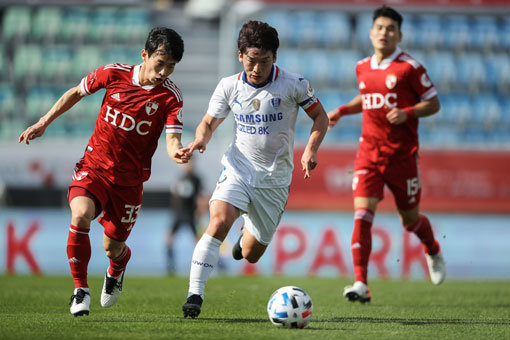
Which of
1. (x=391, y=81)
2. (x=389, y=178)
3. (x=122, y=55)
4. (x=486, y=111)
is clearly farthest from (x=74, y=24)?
(x=389, y=178)

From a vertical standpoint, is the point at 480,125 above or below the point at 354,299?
above

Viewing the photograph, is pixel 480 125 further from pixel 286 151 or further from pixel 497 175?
pixel 286 151

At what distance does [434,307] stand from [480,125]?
13700mm

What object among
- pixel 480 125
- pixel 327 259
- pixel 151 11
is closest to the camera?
pixel 327 259

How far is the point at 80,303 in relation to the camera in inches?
221

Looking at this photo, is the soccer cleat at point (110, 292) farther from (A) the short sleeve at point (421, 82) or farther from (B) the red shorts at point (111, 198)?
(A) the short sleeve at point (421, 82)

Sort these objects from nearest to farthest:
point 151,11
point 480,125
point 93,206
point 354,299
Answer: point 93,206 < point 354,299 < point 480,125 < point 151,11

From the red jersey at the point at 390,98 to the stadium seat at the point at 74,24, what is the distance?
14804 millimetres

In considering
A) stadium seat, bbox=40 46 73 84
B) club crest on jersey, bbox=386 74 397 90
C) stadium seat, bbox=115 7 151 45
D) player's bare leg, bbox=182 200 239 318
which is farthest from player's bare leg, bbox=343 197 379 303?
stadium seat, bbox=40 46 73 84

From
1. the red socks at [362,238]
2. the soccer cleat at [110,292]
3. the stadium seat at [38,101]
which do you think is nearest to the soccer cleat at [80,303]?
the soccer cleat at [110,292]

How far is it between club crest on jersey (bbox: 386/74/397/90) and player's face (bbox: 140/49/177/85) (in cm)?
255

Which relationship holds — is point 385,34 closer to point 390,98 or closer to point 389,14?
point 389,14

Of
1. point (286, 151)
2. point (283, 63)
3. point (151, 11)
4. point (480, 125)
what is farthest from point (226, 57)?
point (286, 151)

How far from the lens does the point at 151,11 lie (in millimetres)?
21875
